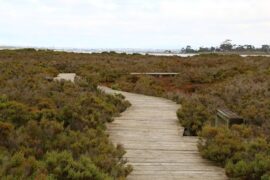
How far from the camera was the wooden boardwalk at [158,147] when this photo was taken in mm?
5801

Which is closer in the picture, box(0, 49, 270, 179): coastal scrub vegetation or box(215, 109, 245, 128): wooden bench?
box(0, 49, 270, 179): coastal scrub vegetation

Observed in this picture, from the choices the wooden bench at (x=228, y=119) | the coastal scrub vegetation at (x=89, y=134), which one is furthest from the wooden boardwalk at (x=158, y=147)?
the wooden bench at (x=228, y=119)

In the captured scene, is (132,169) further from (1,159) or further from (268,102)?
(268,102)

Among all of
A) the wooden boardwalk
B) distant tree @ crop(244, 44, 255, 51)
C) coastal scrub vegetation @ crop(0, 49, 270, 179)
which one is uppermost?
coastal scrub vegetation @ crop(0, 49, 270, 179)

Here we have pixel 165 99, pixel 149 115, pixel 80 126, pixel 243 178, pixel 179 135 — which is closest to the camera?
pixel 243 178

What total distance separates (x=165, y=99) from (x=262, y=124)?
19.0 ft

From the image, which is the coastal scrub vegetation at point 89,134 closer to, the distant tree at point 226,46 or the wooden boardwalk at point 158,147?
the wooden boardwalk at point 158,147

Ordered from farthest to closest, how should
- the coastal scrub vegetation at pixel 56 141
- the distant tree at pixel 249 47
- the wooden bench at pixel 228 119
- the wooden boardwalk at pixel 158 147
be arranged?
1. the distant tree at pixel 249 47
2. the wooden bench at pixel 228 119
3. the wooden boardwalk at pixel 158 147
4. the coastal scrub vegetation at pixel 56 141

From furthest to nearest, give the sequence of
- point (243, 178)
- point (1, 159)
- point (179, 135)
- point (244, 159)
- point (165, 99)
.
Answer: point (165, 99), point (179, 135), point (244, 159), point (243, 178), point (1, 159)

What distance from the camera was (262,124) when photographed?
8477 mm

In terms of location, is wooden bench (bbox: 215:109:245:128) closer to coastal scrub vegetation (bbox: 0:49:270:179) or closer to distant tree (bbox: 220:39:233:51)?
coastal scrub vegetation (bbox: 0:49:270:179)

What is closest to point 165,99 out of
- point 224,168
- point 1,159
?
point 224,168

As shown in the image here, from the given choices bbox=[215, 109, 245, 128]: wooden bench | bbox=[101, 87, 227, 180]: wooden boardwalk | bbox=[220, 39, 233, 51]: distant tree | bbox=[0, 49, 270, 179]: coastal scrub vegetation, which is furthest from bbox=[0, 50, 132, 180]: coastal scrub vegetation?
bbox=[220, 39, 233, 51]: distant tree

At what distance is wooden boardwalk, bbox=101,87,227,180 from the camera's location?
5.80 metres
